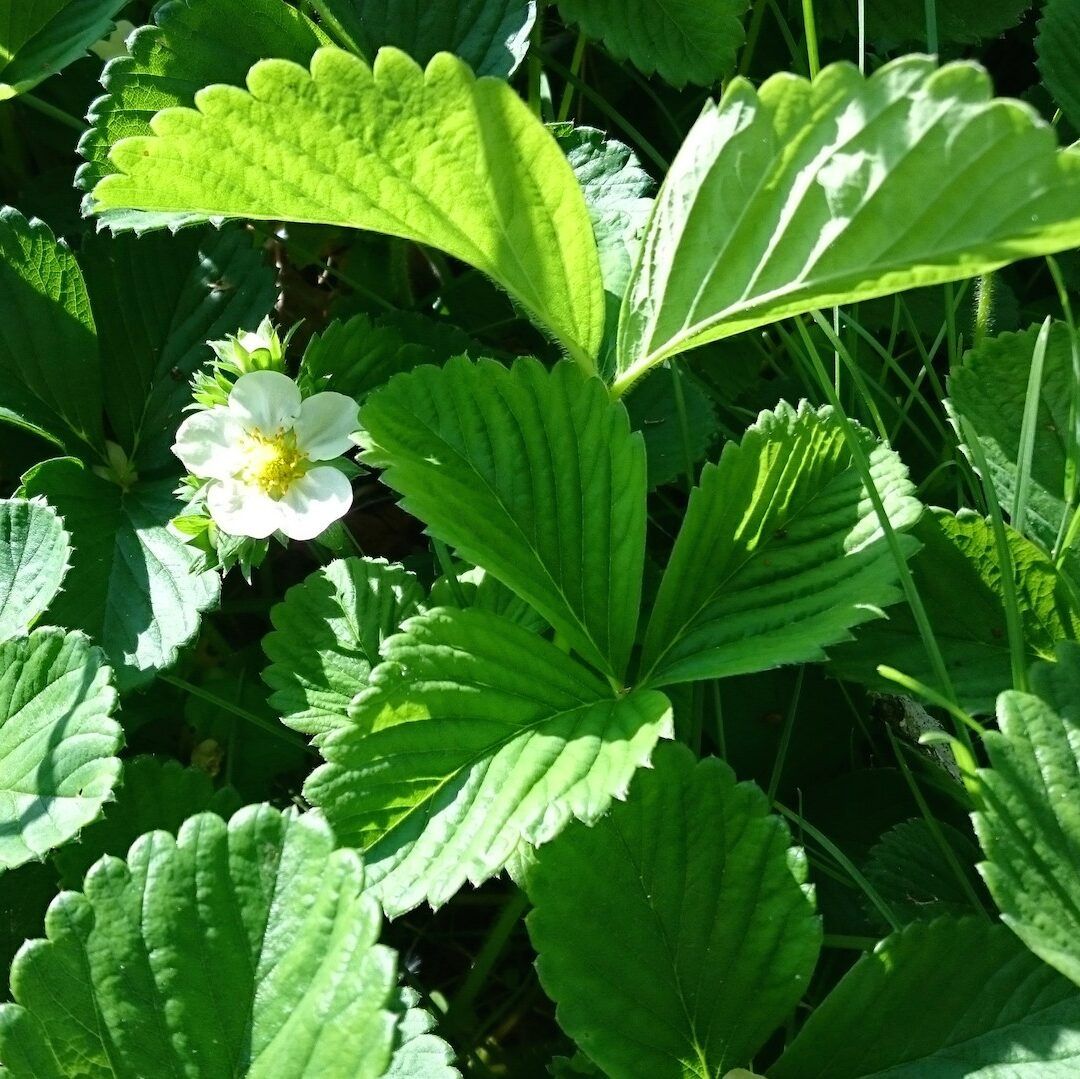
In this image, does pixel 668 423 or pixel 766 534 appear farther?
pixel 668 423

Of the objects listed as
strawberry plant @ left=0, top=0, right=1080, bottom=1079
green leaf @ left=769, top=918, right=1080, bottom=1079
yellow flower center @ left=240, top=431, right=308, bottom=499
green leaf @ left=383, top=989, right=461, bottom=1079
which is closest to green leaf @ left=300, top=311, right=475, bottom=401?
strawberry plant @ left=0, top=0, right=1080, bottom=1079

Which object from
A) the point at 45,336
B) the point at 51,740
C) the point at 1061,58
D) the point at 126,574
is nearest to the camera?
the point at 51,740

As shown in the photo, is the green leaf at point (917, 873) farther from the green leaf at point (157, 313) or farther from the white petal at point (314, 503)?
the green leaf at point (157, 313)

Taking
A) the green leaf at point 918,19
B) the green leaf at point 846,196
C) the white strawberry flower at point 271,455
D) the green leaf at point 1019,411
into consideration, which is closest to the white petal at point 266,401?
the white strawberry flower at point 271,455

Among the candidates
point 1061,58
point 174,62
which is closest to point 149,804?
point 174,62

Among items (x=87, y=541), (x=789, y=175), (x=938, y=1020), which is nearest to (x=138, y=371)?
(x=87, y=541)

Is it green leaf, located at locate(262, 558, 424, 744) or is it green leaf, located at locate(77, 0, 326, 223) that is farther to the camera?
green leaf, located at locate(77, 0, 326, 223)

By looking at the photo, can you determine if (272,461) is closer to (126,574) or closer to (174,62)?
(126,574)

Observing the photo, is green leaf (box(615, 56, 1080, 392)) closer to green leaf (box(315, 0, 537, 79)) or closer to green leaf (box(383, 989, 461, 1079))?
green leaf (box(315, 0, 537, 79))

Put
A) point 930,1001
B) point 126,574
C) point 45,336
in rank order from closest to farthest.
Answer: point 930,1001, point 126,574, point 45,336
